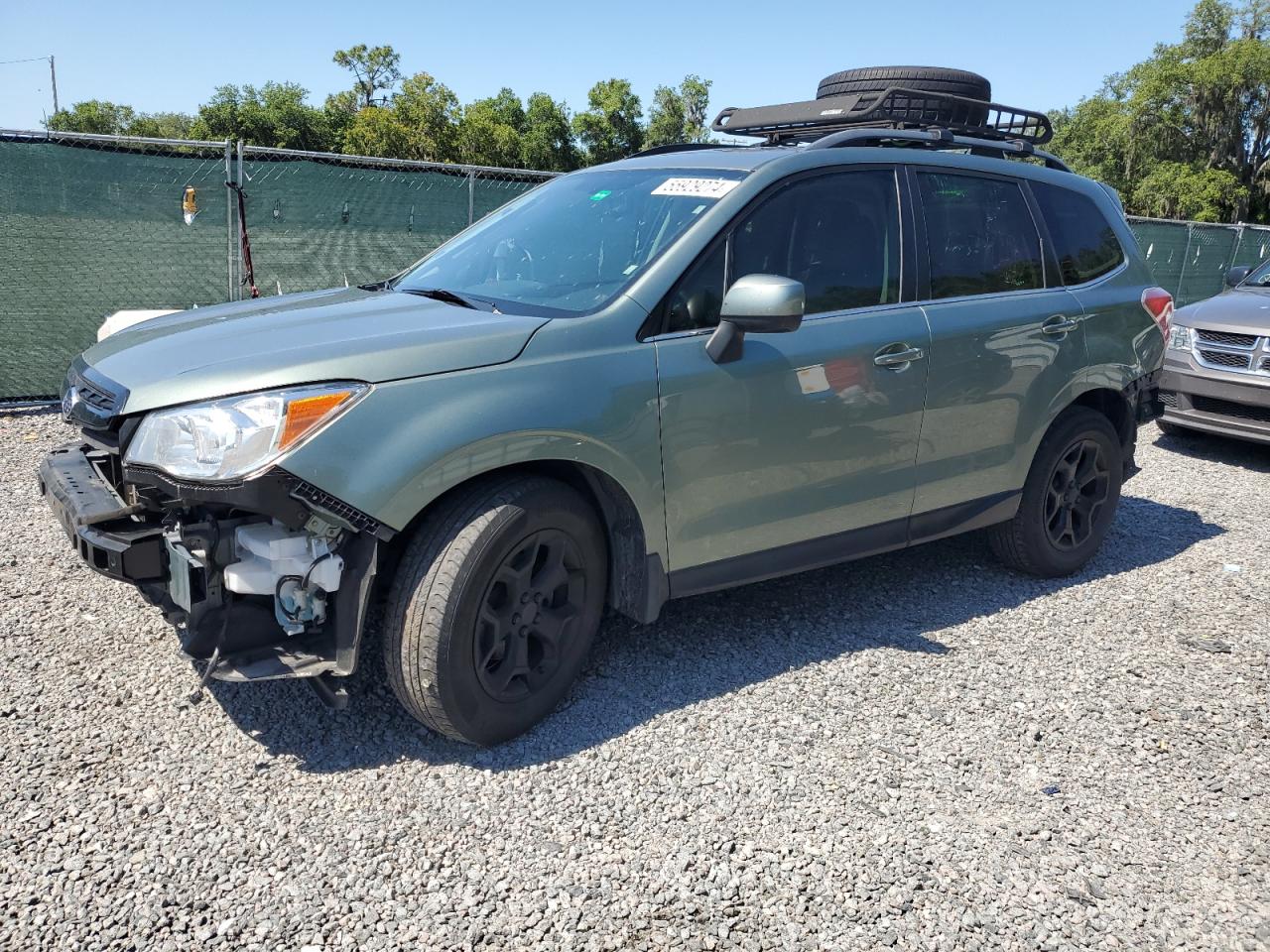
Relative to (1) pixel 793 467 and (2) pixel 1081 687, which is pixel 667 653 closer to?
(1) pixel 793 467

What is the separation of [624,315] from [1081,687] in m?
2.28

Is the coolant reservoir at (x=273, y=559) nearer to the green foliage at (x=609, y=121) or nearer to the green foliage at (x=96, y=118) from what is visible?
the green foliage at (x=609, y=121)

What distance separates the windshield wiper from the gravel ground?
4.64ft

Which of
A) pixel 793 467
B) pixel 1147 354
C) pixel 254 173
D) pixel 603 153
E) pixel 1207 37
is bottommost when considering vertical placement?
pixel 793 467

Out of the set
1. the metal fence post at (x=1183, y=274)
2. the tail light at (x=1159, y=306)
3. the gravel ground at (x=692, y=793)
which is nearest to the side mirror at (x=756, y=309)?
the gravel ground at (x=692, y=793)

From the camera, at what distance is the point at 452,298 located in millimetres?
3592

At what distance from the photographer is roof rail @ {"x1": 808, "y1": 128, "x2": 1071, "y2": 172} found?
4.00m

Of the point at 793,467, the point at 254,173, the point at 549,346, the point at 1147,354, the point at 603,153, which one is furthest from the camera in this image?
the point at 603,153

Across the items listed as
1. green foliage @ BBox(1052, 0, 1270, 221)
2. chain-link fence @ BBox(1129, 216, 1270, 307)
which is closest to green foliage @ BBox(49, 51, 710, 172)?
green foliage @ BBox(1052, 0, 1270, 221)

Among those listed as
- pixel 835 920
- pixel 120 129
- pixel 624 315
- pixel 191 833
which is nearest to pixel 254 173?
pixel 624 315

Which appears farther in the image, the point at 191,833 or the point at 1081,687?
the point at 1081,687

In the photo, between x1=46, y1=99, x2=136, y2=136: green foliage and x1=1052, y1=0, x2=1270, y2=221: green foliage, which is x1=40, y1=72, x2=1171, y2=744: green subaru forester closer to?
x1=1052, y1=0, x2=1270, y2=221: green foliage

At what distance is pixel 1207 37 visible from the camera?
175 ft

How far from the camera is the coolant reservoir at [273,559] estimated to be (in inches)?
109
